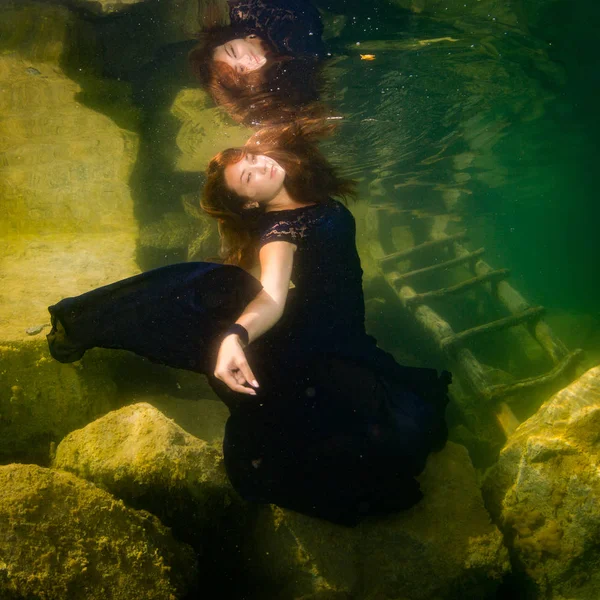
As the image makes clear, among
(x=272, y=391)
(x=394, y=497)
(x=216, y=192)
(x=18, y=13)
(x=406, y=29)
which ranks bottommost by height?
(x=394, y=497)

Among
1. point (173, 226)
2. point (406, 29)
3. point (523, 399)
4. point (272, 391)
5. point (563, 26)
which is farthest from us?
point (173, 226)

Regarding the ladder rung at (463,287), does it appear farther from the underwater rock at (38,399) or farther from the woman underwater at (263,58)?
the underwater rock at (38,399)

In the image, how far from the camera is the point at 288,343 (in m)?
3.52

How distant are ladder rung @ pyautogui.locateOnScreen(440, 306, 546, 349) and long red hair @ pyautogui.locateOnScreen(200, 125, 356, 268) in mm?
4479

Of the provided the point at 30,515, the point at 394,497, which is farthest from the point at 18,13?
the point at 394,497

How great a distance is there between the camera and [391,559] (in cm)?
381

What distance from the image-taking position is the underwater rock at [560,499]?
11.5 feet

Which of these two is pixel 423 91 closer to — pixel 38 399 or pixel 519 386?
pixel 519 386

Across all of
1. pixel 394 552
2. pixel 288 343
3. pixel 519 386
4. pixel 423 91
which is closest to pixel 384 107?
pixel 423 91

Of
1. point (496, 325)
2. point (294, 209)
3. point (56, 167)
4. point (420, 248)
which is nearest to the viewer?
point (294, 209)

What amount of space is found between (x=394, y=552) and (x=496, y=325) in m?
5.24

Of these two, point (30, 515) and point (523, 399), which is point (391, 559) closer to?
point (30, 515)

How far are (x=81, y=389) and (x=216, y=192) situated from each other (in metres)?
3.11

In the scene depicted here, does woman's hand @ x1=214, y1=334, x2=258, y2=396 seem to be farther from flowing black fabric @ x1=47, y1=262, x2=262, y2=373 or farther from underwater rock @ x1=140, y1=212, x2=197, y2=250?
underwater rock @ x1=140, y1=212, x2=197, y2=250
